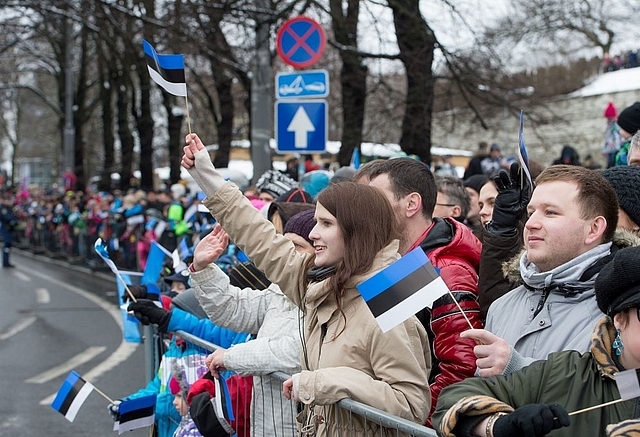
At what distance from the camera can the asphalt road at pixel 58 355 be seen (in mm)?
7695

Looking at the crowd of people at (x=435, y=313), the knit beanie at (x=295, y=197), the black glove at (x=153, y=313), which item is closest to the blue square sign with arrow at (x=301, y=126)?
the knit beanie at (x=295, y=197)

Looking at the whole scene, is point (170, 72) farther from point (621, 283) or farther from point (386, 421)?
point (621, 283)

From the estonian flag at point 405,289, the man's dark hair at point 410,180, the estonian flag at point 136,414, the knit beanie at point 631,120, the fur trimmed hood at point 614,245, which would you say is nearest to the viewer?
the estonian flag at point 405,289

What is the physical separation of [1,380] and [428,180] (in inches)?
255

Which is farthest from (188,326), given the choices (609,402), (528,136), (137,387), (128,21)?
(528,136)

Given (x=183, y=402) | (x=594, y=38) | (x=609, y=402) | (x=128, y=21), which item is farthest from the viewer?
(x=594, y=38)

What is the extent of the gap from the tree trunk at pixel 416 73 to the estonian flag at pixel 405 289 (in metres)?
11.1

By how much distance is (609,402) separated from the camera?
8.19ft

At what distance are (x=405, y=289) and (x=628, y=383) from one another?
791mm

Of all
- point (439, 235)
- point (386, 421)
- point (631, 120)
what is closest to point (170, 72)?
point (439, 235)

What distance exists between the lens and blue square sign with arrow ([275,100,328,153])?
1088 cm

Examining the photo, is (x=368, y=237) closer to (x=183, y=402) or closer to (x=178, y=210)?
(x=183, y=402)

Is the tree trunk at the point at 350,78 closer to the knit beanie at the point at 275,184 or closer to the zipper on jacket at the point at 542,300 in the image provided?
the knit beanie at the point at 275,184

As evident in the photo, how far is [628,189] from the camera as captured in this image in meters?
3.62
